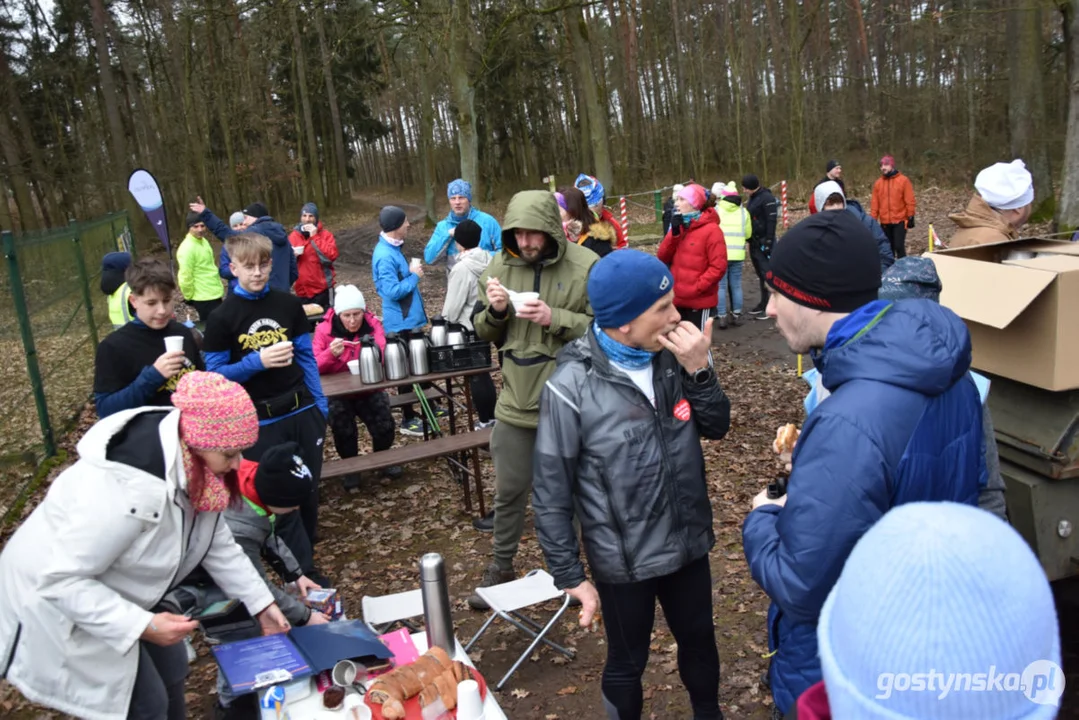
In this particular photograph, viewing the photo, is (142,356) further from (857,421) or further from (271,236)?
(271,236)

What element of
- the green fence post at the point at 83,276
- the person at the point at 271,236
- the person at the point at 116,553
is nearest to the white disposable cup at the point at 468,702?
the person at the point at 116,553

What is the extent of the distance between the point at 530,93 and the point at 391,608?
112 ft

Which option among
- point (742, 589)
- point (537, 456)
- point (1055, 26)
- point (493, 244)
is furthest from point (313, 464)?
point (1055, 26)

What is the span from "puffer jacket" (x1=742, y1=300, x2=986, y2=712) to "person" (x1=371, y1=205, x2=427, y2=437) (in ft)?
16.8

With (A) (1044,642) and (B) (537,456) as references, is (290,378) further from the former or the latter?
(A) (1044,642)

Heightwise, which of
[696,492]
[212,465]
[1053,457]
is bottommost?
[1053,457]

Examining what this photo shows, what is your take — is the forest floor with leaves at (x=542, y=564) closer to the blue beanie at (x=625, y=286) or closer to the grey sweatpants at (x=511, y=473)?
the grey sweatpants at (x=511, y=473)

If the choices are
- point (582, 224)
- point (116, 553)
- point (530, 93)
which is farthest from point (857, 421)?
point (530, 93)

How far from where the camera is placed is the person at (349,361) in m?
5.90

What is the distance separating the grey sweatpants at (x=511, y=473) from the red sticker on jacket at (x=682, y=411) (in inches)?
59.1

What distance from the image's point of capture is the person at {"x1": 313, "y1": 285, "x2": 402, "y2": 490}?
5902 mm

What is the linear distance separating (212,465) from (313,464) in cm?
208

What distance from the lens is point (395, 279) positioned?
6664 mm

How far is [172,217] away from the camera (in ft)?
97.7
